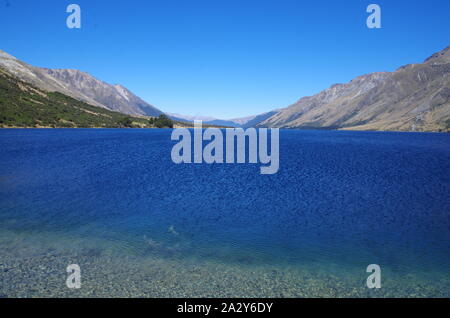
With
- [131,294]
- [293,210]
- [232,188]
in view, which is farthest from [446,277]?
[232,188]

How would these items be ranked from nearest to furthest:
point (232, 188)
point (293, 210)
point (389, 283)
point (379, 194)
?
point (389, 283) < point (293, 210) < point (379, 194) < point (232, 188)

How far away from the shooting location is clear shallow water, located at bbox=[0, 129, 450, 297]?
20.6 meters

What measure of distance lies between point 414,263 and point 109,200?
114 ft

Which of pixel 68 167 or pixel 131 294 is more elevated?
pixel 68 167

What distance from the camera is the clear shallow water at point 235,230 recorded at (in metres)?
20.6

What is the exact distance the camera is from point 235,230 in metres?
29.8

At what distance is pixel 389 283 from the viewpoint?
2022cm

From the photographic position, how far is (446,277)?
21.2 meters

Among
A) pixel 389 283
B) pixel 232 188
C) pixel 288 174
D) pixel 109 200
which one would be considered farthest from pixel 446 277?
pixel 288 174

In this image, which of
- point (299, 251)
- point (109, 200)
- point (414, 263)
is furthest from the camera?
point (109, 200)

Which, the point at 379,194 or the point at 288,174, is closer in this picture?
the point at 379,194

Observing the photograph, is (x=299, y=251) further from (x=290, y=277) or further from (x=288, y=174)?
(x=288, y=174)
